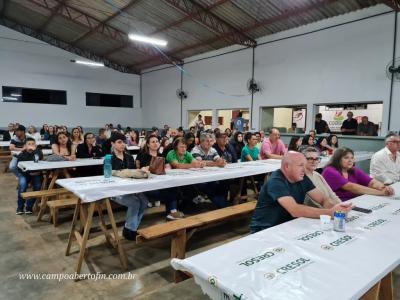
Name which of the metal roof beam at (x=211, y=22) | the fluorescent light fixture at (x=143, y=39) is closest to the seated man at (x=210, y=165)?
the fluorescent light fixture at (x=143, y=39)

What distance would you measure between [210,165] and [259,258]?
8.71 feet

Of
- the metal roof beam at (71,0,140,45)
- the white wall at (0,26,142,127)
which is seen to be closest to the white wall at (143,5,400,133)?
the metal roof beam at (71,0,140,45)

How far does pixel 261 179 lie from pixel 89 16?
8517mm

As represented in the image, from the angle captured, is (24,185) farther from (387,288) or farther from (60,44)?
(60,44)

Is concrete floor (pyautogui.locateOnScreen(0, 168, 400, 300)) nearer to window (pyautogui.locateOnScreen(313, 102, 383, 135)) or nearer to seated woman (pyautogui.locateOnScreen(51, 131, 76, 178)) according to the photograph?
seated woman (pyautogui.locateOnScreen(51, 131, 76, 178))

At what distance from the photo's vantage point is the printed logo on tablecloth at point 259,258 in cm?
127

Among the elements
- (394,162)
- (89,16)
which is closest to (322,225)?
(394,162)

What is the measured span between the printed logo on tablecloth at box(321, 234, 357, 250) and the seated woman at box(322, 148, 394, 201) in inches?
42.3

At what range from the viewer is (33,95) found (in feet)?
39.6

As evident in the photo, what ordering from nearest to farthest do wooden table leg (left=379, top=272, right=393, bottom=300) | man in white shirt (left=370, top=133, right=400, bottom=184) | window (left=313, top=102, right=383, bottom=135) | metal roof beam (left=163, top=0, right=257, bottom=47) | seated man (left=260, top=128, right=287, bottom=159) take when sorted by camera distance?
wooden table leg (left=379, top=272, right=393, bottom=300) < man in white shirt (left=370, top=133, right=400, bottom=184) < seated man (left=260, top=128, right=287, bottom=159) < metal roof beam (left=163, top=0, right=257, bottom=47) < window (left=313, top=102, right=383, bottom=135)

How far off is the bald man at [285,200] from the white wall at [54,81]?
40.9 ft

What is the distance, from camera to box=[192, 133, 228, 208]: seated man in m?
3.98

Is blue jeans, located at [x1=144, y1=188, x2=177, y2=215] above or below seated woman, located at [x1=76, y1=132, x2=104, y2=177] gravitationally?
below

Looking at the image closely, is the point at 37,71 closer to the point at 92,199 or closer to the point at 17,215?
the point at 17,215
